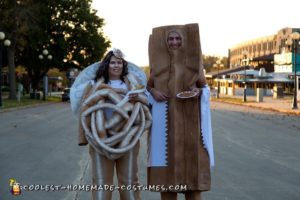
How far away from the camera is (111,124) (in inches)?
161

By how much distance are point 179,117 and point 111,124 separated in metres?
0.64

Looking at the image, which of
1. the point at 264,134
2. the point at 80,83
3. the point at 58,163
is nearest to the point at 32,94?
the point at 264,134

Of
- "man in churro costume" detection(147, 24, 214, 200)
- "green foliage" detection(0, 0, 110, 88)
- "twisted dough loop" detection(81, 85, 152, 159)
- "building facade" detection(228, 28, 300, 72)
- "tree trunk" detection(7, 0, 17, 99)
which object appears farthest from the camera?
"building facade" detection(228, 28, 300, 72)

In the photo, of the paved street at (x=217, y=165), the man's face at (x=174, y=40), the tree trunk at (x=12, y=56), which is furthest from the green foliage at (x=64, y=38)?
the man's face at (x=174, y=40)

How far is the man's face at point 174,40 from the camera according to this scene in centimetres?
428

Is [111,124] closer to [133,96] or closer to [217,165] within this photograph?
[133,96]

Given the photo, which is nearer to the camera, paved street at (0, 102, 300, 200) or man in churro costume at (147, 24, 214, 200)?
man in churro costume at (147, 24, 214, 200)

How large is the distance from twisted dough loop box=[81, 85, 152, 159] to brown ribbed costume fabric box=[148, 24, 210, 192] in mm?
299

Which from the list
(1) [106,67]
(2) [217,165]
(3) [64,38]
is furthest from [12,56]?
(1) [106,67]

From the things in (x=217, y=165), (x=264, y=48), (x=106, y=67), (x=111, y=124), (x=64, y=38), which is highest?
(x=264, y=48)

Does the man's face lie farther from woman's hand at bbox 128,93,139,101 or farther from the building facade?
the building facade

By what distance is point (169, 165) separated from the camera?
427 cm

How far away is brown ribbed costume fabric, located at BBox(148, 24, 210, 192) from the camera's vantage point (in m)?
4.27

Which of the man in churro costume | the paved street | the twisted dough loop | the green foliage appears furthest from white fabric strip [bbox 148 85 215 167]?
the green foliage
